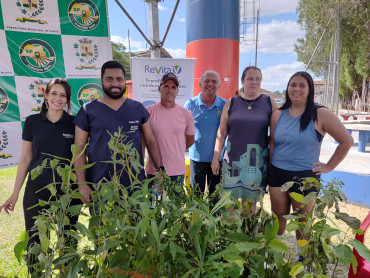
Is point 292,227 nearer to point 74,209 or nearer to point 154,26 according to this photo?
point 74,209

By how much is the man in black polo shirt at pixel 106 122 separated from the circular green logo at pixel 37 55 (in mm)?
988

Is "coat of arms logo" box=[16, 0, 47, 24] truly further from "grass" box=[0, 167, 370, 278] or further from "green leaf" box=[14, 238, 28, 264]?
"green leaf" box=[14, 238, 28, 264]

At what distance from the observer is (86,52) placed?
8.68 ft

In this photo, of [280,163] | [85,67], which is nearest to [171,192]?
[280,163]

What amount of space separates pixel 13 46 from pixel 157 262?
2.62m

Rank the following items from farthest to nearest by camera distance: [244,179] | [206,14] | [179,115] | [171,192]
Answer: [206,14]
[179,115]
[244,179]
[171,192]

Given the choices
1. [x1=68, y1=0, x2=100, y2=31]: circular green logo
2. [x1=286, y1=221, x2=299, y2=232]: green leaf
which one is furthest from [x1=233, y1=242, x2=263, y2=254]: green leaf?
[x1=68, y1=0, x2=100, y2=31]: circular green logo

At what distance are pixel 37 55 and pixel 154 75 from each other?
1793 mm

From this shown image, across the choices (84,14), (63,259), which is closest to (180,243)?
(63,259)

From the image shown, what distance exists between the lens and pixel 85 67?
268cm

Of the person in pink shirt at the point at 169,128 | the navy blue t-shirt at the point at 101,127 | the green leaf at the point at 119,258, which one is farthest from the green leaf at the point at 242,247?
the person in pink shirt at the point at 169,128

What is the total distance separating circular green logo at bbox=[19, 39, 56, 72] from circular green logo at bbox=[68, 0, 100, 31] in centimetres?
38

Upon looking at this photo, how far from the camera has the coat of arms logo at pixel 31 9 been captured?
2350 mm

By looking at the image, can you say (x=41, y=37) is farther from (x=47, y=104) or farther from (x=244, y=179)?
(x=244, y=179)
